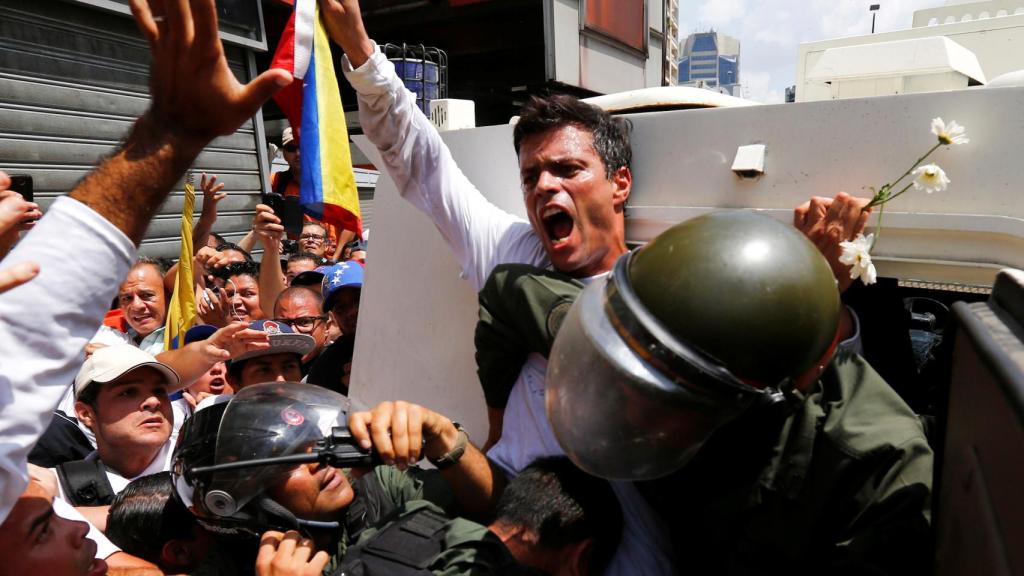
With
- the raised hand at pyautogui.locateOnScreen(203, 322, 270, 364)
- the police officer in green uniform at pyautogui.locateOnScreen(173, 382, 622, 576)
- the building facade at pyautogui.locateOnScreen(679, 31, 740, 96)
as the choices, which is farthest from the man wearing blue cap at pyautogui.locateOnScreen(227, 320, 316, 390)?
the building facade at pyautogui.locateOnScreen(679, 31, 740, 96)

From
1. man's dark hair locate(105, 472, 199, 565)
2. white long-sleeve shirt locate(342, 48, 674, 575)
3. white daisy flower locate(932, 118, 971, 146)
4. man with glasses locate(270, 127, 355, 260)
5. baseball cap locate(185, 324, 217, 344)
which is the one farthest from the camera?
man with glasses locate(270, 127, 355, 260)

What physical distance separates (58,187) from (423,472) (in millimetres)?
5288

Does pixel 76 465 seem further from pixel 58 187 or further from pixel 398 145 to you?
pixel 58 187

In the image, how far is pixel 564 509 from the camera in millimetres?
1529

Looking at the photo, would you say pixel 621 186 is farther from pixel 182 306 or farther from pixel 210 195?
pixel 210 195

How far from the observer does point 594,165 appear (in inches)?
82.7

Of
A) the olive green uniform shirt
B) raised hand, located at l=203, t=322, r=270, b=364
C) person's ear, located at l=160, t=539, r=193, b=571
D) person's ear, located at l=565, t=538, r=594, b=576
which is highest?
raised hand, located at l=203, t=322, r=270, b=364

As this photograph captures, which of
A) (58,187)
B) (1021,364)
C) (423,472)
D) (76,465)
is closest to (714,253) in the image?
(1021,364)

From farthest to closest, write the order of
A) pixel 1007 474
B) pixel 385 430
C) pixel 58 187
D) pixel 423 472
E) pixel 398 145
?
1. pixel 58 187
2. pixel 398 145
3. pixel 423 472
4. pixel 385 430
5. pixel 1007 474

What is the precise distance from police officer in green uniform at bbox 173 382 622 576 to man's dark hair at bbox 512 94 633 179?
94 cm

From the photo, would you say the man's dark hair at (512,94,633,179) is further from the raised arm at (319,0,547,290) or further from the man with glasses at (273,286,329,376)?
the man with glasses at (273,286,329,376)

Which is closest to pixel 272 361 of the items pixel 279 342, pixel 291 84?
pixel 279 342

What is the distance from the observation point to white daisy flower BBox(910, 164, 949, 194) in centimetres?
145

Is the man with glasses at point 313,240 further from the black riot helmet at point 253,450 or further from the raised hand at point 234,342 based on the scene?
the black riot helmet at point 253,450
